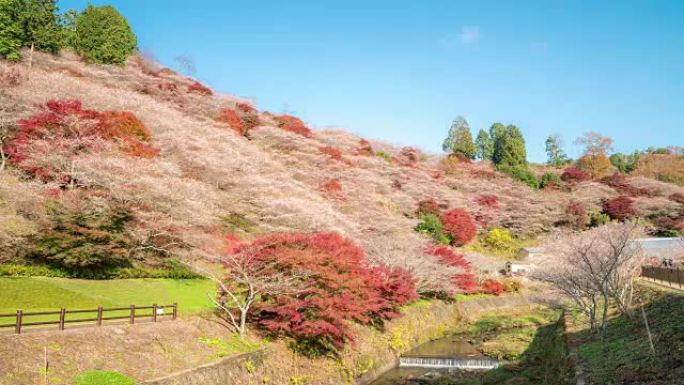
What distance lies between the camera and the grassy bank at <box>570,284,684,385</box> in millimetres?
11906

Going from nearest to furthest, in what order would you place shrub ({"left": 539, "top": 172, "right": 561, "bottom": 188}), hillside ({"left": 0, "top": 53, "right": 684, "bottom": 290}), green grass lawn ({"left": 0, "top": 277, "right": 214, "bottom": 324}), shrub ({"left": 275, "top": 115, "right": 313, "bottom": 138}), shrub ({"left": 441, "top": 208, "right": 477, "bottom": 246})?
green grass lawn ({"left": 0, "top": 277, "right": 214, "bottom": 324}) → hillside ({"left": 0, "top": 53, "right": 684, "bottom": 290}) → shrub ({"left": 441, "top": 208, "right": 477, "bottom": 246}) → shrub ({"left": 275, "top": 115, "right": 313, "bottom": 138}) → shrub ({"left": 539, "top": 172, "right": 561, "bottom": 188})

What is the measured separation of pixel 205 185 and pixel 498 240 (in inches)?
1662

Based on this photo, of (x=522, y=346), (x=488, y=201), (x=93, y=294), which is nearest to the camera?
(x=93, y=294)

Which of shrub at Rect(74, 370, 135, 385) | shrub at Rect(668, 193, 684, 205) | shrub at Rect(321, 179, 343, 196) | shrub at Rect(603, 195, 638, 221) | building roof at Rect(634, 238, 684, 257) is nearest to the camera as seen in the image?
shrub at Rect(74, 370, 135, 385)

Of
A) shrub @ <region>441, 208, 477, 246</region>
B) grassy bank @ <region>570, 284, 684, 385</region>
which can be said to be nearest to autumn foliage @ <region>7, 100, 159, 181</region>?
grassy bank @ <region>570, 284, 684, 385</region>

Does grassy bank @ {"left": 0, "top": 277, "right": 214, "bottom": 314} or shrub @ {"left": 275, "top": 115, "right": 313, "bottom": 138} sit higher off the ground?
shrub @ {"left": 275, "top": 115, "right": 313, "bottom": 138}

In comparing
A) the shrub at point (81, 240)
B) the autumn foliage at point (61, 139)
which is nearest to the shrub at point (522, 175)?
the autumn foliage at point (61, 139)

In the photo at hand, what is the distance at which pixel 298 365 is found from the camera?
2056 cm

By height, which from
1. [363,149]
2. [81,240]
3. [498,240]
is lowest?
[498,240]

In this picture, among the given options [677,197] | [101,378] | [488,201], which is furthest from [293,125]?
[677,197]

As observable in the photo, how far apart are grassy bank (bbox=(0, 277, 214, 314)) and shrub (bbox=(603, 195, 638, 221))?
64.9 m

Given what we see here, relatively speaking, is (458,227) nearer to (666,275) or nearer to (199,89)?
(666,275)

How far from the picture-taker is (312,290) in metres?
20.8

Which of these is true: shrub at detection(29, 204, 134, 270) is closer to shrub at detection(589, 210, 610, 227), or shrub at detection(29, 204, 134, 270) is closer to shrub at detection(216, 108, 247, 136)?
shrub at detection(216, 108, 247, 136)
